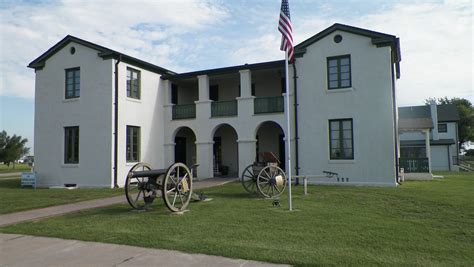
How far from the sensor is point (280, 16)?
1034cm

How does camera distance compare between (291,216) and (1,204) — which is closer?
(291,216)

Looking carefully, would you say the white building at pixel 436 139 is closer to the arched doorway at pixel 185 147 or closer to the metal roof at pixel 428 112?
the metal roof at pixel 428 112

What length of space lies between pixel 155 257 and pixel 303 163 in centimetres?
1251

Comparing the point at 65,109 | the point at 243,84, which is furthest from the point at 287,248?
the point at 65,109

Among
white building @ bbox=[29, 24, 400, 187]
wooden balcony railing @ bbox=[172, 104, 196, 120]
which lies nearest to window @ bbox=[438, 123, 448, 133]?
white building @ bbox=[29, 24, 400, 187]

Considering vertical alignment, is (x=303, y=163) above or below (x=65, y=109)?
below

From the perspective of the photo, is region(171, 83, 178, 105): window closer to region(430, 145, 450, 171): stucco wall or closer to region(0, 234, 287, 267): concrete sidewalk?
region(0, 234, 287, 267): concrete sidewalk

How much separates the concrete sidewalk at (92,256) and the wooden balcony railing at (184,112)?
1392 centimetres

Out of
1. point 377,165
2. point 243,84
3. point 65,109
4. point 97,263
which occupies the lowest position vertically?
point 97,263

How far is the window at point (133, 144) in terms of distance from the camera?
18609 mm

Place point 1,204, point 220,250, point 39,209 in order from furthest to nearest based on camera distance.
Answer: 1. point 1,204
2. point 39,209
3. point 220,250

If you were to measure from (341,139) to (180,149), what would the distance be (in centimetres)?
1050

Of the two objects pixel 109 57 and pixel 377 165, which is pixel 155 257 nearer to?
pixel 377 165

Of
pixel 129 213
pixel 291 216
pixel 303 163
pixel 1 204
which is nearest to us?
pixel 291 216
